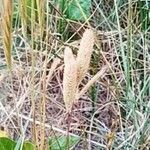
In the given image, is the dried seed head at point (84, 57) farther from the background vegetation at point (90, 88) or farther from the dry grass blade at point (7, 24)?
the background vegetation at point (90, 88)

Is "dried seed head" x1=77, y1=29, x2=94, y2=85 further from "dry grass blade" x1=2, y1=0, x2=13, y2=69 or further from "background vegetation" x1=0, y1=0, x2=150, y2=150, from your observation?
"background vegetation" x1=0, y1=0, x2=150, y2=150

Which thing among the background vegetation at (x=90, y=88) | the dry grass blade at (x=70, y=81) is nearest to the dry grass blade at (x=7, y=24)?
the dry grass blade at (x=70, y=81)

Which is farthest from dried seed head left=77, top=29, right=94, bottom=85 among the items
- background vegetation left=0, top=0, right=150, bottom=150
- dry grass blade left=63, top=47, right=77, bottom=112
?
background vegetation left=0, top=0, right=150, bottom=150

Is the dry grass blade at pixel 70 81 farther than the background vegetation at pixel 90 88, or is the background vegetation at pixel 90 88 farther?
the background vegetation at pixel 90 88

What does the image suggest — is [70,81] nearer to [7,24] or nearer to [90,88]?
[7,24]

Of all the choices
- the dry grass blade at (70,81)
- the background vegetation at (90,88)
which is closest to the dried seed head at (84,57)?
the dry grass blade at (70,81)

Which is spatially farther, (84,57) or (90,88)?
(90,88)

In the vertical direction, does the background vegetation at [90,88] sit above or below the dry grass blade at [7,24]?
below

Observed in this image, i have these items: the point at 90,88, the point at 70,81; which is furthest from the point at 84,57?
the point at 90,88

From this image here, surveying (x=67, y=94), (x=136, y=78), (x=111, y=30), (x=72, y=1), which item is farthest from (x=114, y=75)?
(x=67, y=94)

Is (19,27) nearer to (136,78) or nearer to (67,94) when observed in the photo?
(136,78)

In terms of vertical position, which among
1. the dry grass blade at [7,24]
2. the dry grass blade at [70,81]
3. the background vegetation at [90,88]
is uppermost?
the dry grass blade at [7,24]
